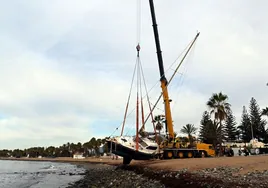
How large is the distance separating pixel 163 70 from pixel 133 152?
42.5 feet

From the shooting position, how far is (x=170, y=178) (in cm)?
2303

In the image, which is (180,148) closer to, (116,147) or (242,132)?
(116,147)

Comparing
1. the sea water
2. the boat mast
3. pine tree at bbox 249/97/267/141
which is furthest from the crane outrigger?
pine tree at bbox 249/97/267/141

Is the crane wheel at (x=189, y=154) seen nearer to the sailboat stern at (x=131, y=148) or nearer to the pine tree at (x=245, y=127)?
the sailboat stern at (x=131, y=148)

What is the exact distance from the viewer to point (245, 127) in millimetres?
122750

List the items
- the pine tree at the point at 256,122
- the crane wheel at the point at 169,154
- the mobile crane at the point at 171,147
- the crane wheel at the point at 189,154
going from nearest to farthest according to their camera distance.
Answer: the crane wheel at the point at 169,154, the mobile crane at the point at 171,147, the crane wheel at the point at 189,154, the pine tree at the point at 256,122

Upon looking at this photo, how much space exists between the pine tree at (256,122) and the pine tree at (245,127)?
74.1 inches

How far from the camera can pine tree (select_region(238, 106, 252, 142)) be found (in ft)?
393

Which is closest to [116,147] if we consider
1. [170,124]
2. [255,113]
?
[170,124]

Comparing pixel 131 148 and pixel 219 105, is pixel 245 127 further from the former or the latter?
pixel 131 148

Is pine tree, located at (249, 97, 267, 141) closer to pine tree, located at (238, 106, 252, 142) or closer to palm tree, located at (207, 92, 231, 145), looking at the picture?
pine tree, located at (238, 106, 252, 142)

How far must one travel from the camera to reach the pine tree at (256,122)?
116m

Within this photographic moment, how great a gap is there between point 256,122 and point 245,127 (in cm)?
487

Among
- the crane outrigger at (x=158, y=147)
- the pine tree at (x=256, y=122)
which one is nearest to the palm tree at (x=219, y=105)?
the crane outrigger at (x=158, y=147)
